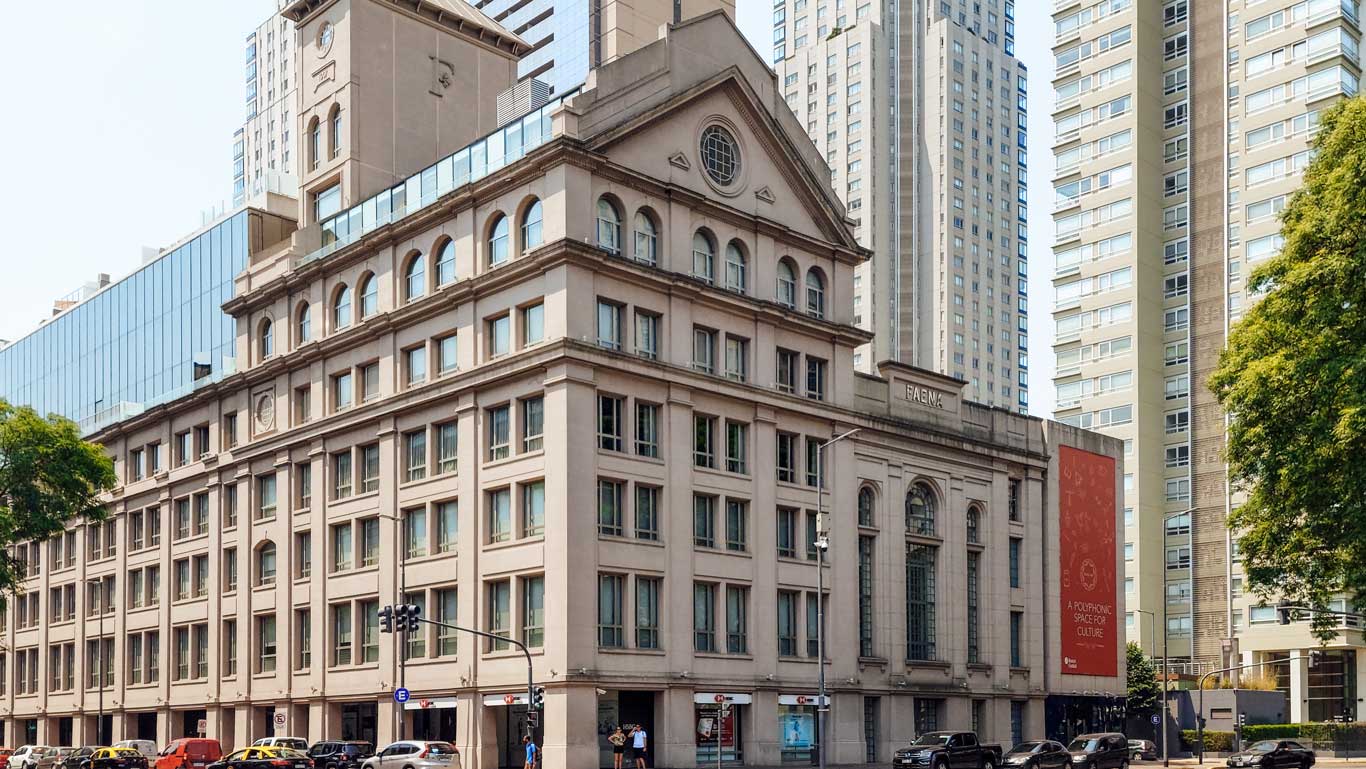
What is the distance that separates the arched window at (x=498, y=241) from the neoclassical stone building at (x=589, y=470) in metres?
0.12

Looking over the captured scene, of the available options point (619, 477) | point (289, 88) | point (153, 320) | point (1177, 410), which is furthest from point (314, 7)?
point (289, 88)

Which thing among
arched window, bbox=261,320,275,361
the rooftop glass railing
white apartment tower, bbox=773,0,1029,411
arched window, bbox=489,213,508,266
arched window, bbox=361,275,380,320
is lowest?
arched window, bbox=261,320,275,361

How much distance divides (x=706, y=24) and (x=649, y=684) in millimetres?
28766

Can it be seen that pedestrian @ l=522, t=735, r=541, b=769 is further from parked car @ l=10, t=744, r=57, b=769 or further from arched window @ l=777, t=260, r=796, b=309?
parked car @ l=10, t=744, r=57, b=769

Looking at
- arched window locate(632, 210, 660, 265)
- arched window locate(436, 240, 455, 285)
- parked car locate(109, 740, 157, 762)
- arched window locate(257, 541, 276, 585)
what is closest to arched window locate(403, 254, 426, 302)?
arched window locate(436, 240, 455, 285)

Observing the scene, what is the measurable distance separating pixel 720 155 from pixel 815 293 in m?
8.47

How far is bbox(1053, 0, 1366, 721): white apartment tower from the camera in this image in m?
120

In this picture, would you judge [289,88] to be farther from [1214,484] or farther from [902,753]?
[902,753]

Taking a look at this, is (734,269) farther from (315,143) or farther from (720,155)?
(315,143)

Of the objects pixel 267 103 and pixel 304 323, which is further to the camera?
pixel 267 103

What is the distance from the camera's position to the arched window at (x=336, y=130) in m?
76.5

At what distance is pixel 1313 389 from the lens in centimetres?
4350

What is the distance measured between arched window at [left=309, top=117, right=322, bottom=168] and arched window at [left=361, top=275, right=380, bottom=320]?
35.9 ft

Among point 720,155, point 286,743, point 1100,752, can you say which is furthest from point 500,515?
point 1100,752
